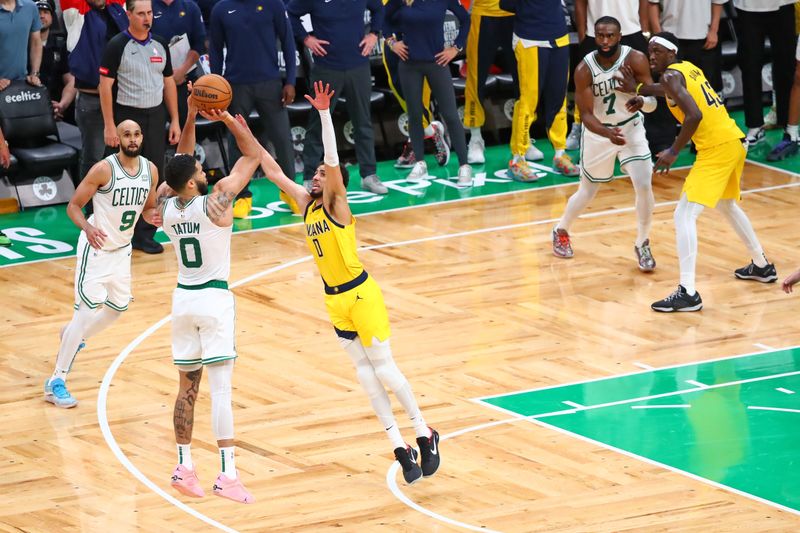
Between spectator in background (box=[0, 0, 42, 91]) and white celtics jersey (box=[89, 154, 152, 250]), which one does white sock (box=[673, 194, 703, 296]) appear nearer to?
white celtics jersey (box=[89, 154, 152, 250])

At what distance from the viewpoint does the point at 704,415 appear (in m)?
9.06

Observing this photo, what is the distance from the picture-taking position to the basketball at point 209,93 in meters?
8.57

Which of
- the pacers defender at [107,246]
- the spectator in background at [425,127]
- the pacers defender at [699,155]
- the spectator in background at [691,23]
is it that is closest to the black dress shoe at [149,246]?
the pacers defender at [107,246]

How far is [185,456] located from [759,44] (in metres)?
9.73

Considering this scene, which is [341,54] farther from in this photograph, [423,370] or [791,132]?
[791,132]

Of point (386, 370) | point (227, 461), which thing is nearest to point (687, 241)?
point (386, 370)

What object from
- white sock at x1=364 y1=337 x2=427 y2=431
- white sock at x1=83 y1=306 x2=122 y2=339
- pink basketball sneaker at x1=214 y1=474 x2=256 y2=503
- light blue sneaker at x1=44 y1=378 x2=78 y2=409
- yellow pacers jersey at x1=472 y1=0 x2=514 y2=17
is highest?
yellow pacers jersey at x1=472 y1=0 x2=514 y2=17

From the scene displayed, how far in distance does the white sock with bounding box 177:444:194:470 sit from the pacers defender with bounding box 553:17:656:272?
501cm

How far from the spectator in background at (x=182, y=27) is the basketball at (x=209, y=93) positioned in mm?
5013

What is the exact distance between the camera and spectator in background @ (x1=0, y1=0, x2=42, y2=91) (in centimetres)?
1360

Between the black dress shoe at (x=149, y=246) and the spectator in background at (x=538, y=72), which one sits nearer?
the black dress shoe at (x=149, y=246)

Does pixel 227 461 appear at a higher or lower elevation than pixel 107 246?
lower

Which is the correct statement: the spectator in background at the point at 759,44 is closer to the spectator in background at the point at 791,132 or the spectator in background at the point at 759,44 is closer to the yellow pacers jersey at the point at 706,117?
the spectator in background at the point at 791,132

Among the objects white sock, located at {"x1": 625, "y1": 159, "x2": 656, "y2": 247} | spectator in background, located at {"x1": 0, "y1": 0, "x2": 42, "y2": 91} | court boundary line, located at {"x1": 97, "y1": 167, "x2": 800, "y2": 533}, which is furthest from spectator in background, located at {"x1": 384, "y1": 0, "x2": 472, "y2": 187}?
spectator in background, located at {"x1": 0, "y1": 0, "x2": 42, "y2": 91}
